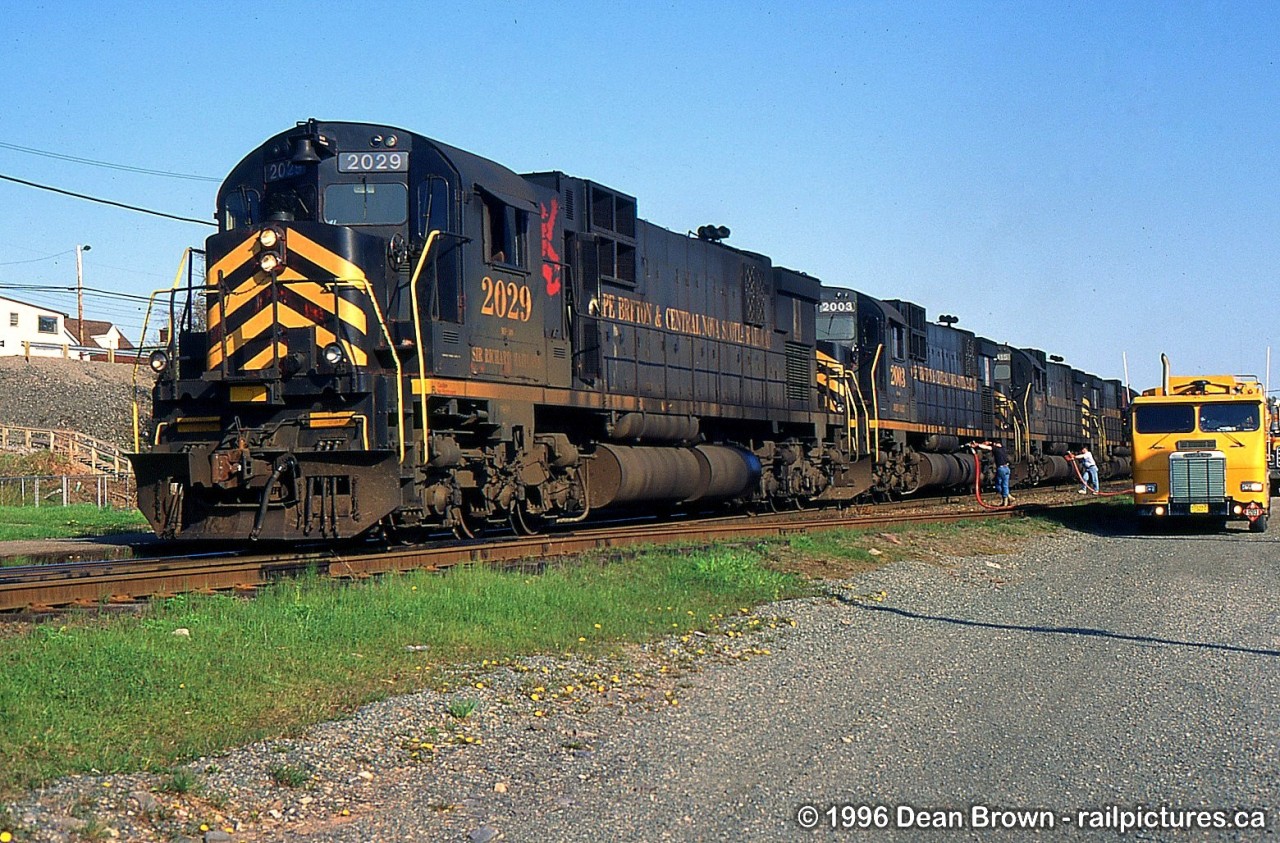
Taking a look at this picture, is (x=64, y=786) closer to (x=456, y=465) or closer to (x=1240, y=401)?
(x=456, y=465)

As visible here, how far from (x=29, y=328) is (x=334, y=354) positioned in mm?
73803

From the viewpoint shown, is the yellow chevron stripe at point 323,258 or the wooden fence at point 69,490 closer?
the yellow chevron stripe at point 323,258

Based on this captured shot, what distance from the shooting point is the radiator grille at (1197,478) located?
754 inches

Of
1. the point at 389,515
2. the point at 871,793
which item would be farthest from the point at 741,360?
the point at 871,793

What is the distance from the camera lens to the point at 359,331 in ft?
39.0

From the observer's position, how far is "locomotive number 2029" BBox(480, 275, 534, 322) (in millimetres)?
13141

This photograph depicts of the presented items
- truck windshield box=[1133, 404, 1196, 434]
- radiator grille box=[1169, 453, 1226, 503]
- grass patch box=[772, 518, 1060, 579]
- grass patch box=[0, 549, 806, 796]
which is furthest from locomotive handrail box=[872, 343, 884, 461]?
grass patch box=[0, 549, 806, 796]

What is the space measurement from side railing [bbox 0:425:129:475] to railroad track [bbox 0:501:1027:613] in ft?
81.6

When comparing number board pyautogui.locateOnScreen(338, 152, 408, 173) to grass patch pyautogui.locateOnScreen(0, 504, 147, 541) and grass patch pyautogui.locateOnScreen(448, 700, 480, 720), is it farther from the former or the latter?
grass patch pyautogui.locateOnScreen(0, 504, 147, 541)

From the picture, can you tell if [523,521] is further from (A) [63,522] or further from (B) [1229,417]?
(B) [1229,417]

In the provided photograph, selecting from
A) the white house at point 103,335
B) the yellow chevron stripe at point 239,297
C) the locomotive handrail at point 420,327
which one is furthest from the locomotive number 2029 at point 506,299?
the white house at point 103,335

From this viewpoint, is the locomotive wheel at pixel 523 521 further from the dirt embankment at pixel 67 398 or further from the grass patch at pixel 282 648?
the dirt embankment at pixel 67 398

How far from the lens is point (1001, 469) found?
92.5 feet

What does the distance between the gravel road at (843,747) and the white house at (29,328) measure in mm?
71974
